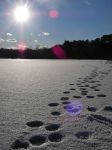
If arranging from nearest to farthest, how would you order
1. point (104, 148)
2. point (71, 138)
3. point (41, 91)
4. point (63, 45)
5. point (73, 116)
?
point (104, 148)
point (71, 138)
point (73, 116)
point (41, 91)
point (63, 45)

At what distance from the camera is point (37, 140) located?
2.02m

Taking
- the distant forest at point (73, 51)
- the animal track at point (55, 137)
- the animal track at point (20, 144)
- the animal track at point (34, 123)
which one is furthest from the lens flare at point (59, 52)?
the animal track at point (20, 144)

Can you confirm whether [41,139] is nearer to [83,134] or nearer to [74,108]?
[83,134]

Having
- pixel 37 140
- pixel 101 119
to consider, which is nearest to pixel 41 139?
pixel 37 140

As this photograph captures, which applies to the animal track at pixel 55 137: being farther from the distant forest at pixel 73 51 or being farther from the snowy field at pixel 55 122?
the distant forest at pixel 73 51

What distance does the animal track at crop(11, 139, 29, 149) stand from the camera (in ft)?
6.19

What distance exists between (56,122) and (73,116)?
281 mm

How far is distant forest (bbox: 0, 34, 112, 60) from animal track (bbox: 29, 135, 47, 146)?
33294mm

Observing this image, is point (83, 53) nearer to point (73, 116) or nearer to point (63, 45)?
point (63, 45)

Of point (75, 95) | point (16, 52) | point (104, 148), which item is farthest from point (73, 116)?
point (16, 52)

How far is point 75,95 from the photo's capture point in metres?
3.88

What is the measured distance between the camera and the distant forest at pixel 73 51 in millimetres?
35888

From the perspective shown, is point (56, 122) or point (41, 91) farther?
point (41, 91)

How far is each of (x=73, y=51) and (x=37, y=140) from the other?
120 feet
